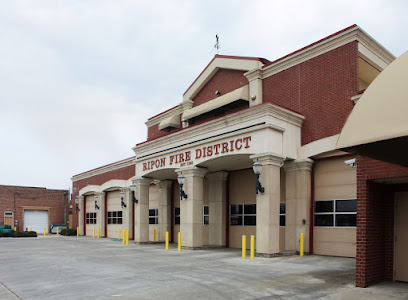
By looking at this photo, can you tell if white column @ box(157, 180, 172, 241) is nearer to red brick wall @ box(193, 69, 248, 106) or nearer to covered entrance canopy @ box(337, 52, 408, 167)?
red brick wall @ box(193, 69, 248, 106)

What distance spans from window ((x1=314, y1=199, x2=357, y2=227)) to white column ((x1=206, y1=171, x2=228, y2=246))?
20.8 feet

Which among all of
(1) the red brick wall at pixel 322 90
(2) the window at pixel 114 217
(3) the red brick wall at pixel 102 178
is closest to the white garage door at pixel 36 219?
(3) the red brick wall at pixel 102 178

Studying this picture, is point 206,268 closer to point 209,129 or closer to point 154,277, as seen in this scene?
point 154,277

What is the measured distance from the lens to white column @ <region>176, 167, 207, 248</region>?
20.3m

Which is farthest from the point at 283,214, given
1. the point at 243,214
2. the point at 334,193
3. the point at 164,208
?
the point at 164,208

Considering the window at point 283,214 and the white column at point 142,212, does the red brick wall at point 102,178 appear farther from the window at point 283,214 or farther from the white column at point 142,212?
the window at point 283,214

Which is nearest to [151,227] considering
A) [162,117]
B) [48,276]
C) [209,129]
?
[162,117]

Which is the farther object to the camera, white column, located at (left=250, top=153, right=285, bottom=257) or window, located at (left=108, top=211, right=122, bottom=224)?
window, located at (left=108, top=211, right=122, bottom=224)

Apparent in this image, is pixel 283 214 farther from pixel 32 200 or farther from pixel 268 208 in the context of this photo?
pixel 32 200

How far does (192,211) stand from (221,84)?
26.9 ft

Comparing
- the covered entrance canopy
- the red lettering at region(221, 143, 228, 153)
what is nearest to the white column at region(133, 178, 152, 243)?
the red lettering at region(221, 143, 228, 153)

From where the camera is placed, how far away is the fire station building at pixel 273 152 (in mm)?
16562

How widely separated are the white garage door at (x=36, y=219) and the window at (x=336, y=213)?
1549 inches

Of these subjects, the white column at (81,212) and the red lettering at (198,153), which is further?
the white column at (81,212)
